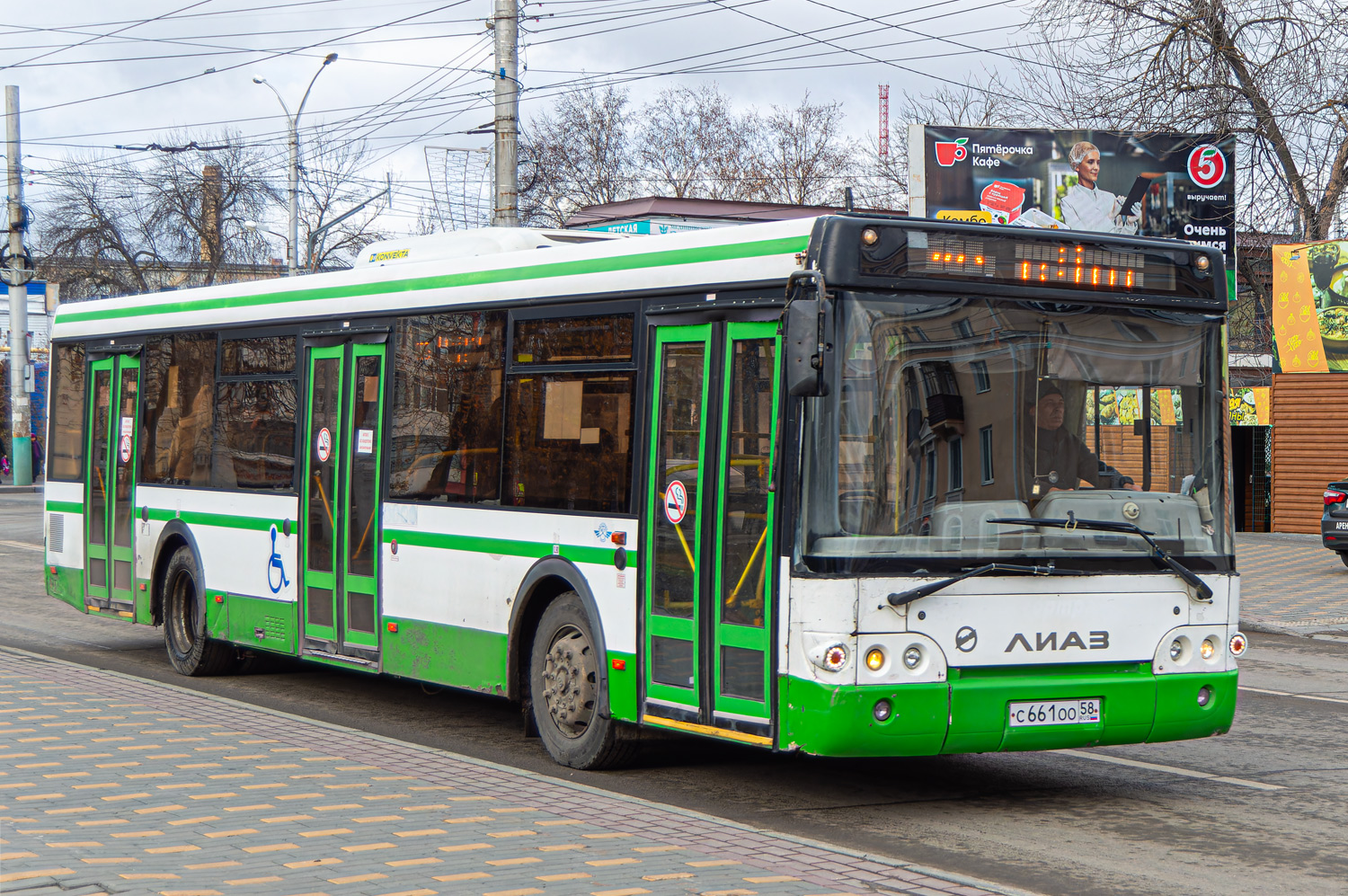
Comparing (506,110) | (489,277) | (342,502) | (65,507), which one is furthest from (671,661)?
(506,110)

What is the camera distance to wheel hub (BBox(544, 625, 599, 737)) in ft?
28.7

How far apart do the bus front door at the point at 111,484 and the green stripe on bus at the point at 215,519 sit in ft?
1.82

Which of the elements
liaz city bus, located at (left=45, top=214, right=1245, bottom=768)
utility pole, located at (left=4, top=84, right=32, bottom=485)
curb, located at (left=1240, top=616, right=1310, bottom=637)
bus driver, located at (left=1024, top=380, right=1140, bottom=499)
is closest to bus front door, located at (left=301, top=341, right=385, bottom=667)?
liaz city bus, located at (left=45, top=214, right=1245, bottom=768)

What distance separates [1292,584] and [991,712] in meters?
15.2

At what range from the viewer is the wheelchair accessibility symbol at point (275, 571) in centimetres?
1159

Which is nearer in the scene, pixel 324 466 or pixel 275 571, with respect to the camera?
pixel 324 466

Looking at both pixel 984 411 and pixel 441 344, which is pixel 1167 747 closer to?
pixel 984 411

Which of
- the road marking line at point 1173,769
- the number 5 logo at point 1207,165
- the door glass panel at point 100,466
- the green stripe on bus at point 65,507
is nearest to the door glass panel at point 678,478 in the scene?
the road marking line at point 1173,769

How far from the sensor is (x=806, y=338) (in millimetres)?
7043

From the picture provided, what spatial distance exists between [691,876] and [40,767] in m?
3.70

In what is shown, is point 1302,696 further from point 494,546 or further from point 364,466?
point 364,466

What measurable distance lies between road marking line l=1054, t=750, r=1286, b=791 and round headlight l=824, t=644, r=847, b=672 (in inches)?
104

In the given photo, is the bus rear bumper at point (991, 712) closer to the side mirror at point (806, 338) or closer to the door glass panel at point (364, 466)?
the side mirror at point (806, 338)

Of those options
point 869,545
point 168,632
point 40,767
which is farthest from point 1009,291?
point 168,632
